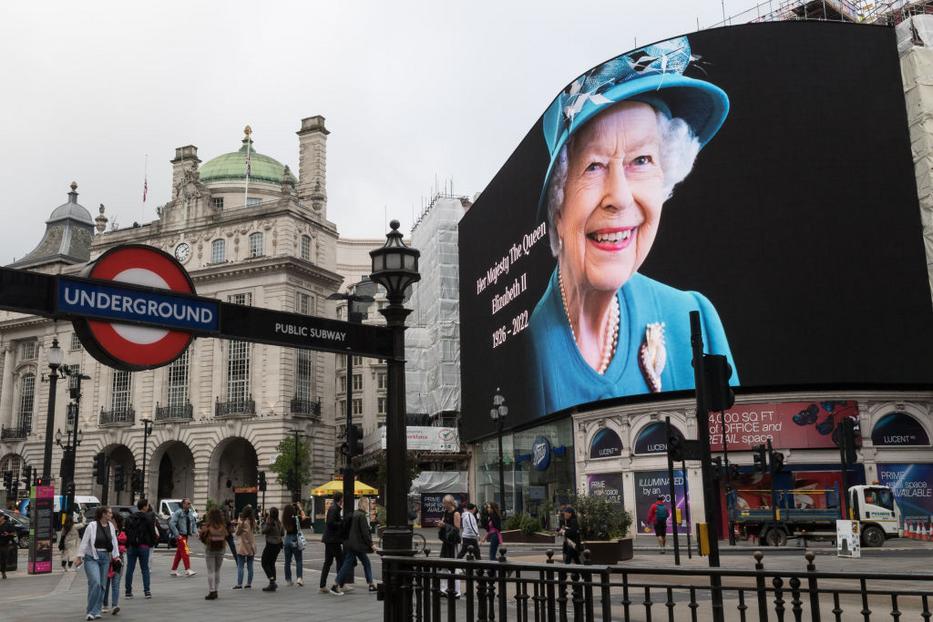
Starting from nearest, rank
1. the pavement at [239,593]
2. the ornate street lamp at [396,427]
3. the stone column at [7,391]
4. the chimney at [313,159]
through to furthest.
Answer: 1. the ornate street lamp at [396,427]
2. the pavement at [239,593]
3. the chimney at [313,159]
4. the stone column at [7,391]

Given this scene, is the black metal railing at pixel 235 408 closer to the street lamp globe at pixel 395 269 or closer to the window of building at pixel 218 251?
the window of building at pixel 218 251

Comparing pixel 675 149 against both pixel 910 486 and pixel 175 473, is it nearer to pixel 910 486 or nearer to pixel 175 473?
pixel 910 486

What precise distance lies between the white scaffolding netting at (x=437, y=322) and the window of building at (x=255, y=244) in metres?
13.5

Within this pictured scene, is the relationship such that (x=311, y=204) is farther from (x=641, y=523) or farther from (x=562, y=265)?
(x=641, y=523)

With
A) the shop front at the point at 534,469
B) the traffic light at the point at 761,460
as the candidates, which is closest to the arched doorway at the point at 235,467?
the shop front at the point at 534,469

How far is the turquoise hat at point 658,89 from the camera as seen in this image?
4344 centimetres

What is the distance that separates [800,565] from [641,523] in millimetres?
21779

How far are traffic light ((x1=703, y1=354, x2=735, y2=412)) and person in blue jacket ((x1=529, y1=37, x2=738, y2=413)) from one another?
31.0 meters

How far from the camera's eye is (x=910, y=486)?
39.3 meters

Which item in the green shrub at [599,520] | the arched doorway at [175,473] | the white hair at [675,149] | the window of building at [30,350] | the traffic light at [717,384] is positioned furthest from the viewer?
the window of building at [30,350]

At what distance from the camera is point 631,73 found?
44906 millimetres

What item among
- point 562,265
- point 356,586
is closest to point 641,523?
point 562,265

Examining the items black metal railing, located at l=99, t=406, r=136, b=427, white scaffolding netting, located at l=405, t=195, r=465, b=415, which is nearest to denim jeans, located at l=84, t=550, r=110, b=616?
white scaffolding netting, located at l=405, t=195, r=465, b=415

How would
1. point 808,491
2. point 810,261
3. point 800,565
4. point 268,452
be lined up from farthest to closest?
point 268,452 < point 810,261 < point 808,491 < point 800,565
